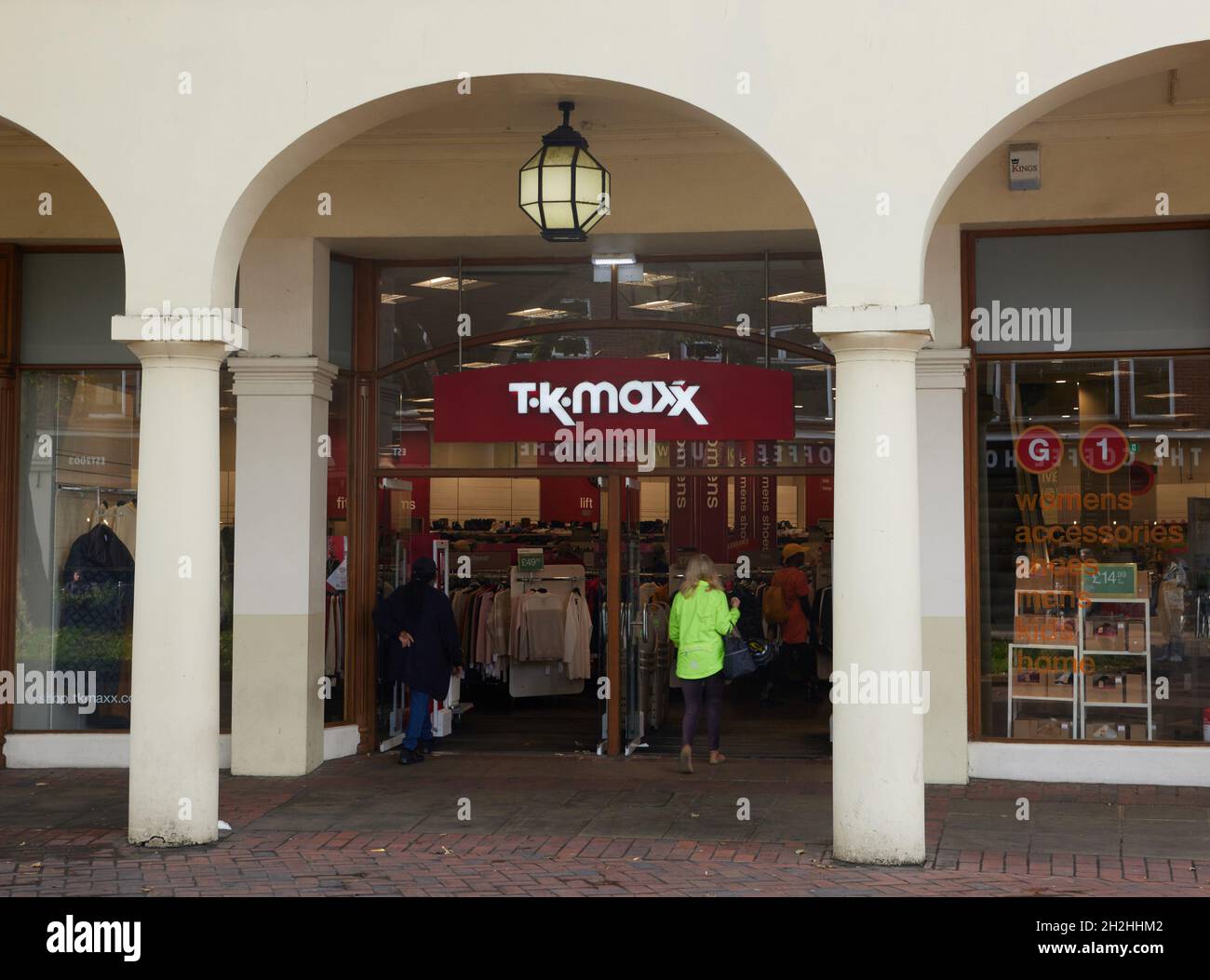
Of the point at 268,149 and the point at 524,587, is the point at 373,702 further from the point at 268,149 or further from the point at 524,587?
the point at 268,149

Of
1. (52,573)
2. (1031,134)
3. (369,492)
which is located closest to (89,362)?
(52,573)

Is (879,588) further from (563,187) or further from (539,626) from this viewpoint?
(539,626)

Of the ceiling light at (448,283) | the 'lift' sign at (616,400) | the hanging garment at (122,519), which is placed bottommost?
the hanging garment at (122,519)

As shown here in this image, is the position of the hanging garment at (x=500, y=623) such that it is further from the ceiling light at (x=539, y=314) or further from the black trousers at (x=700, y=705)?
the ceiling light at (x=539, y=314)

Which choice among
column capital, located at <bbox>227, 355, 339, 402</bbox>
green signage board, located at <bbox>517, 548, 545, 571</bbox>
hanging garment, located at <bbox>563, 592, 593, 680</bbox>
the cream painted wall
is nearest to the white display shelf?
the cream painted wall

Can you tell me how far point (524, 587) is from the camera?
12453 millimetres

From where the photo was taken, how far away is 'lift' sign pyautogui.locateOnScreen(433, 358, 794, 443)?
9.75 meters

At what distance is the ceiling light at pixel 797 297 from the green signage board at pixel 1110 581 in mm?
2781

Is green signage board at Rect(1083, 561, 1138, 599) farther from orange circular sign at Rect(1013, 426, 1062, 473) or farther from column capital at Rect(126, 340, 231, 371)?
column capital at Rect(126, 340, 231, 371)

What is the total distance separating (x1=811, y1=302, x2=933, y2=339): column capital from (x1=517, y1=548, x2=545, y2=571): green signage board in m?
5.88

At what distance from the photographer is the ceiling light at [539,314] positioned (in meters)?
10.6

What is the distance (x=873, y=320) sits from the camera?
7094 millimetres

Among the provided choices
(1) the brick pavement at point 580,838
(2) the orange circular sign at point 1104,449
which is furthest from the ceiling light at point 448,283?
(2) the orange circular sign at point 1104,449

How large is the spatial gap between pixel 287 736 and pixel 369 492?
76.8 inches
